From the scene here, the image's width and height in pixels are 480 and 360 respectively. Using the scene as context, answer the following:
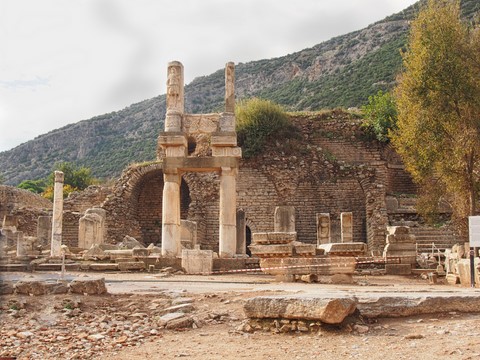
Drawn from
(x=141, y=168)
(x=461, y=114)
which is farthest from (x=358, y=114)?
(x=461, y=114)

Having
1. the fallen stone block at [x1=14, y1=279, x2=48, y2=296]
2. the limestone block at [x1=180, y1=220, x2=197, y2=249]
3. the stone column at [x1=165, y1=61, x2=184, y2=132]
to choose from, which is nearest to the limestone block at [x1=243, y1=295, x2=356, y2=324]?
the fallen stone block at [x1=14, y1=279, x2=48, y2=296]

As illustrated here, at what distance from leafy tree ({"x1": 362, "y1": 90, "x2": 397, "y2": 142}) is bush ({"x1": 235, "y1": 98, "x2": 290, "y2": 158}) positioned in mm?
4025

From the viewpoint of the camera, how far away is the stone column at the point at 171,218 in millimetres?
16672

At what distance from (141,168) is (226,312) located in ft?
74.7

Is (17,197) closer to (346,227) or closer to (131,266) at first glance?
(346,227)

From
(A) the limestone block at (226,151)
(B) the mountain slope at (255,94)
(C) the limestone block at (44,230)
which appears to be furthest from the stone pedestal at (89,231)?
(B) the mountain slope at (255,94)

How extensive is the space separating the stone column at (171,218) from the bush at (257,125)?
11.9m

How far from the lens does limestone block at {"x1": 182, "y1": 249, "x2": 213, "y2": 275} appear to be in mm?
14773

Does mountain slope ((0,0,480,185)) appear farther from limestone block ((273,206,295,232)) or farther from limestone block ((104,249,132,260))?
limestone block ((104,249,132,260))

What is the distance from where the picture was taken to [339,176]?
92.0 ft

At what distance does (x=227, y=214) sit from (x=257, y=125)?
Answer: 12836 millimetres

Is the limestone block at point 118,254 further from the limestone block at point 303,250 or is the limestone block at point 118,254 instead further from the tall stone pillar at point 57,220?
the limestone block at point 303,250

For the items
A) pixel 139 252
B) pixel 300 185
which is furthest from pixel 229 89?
pixel 300 185

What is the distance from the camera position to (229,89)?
57.3 feet
